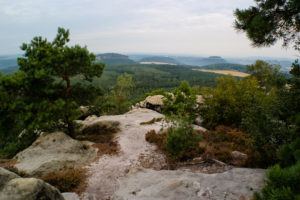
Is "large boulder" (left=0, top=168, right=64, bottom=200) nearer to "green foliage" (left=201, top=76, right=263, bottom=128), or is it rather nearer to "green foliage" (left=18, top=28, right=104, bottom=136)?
"green foliage" (left=18, top=28, right=104, bottom=136)

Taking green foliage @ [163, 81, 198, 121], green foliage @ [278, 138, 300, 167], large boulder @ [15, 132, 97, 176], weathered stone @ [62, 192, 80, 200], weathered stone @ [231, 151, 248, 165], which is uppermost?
green foliage @ [278, 138, 300, 167]

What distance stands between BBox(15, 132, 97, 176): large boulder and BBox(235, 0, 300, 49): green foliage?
42.7 feet

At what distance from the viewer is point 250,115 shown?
860 centimetres

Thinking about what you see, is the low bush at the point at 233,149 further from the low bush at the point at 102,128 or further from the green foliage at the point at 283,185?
the low bush at the point at 102,128

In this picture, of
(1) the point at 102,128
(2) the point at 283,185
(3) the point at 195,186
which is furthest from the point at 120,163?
(2) the point at 283,185

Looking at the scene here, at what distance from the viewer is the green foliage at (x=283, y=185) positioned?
286 cm

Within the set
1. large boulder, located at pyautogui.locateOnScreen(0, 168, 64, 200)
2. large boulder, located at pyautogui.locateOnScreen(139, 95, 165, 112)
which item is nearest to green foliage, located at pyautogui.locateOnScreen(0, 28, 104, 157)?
large boulder, located at pyautogui.locateOnScreen(0, 168, 64, 200)

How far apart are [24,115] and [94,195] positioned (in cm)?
740

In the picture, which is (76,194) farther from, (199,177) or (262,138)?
(262,138)

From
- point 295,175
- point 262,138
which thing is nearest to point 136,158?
point 262,138

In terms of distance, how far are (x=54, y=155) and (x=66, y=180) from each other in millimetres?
3842

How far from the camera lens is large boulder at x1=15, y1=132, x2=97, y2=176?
11.2 m

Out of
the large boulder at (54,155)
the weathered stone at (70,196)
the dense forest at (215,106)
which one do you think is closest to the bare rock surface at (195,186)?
the dense forest at (215,106)

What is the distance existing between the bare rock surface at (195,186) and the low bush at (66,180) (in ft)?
9.33
